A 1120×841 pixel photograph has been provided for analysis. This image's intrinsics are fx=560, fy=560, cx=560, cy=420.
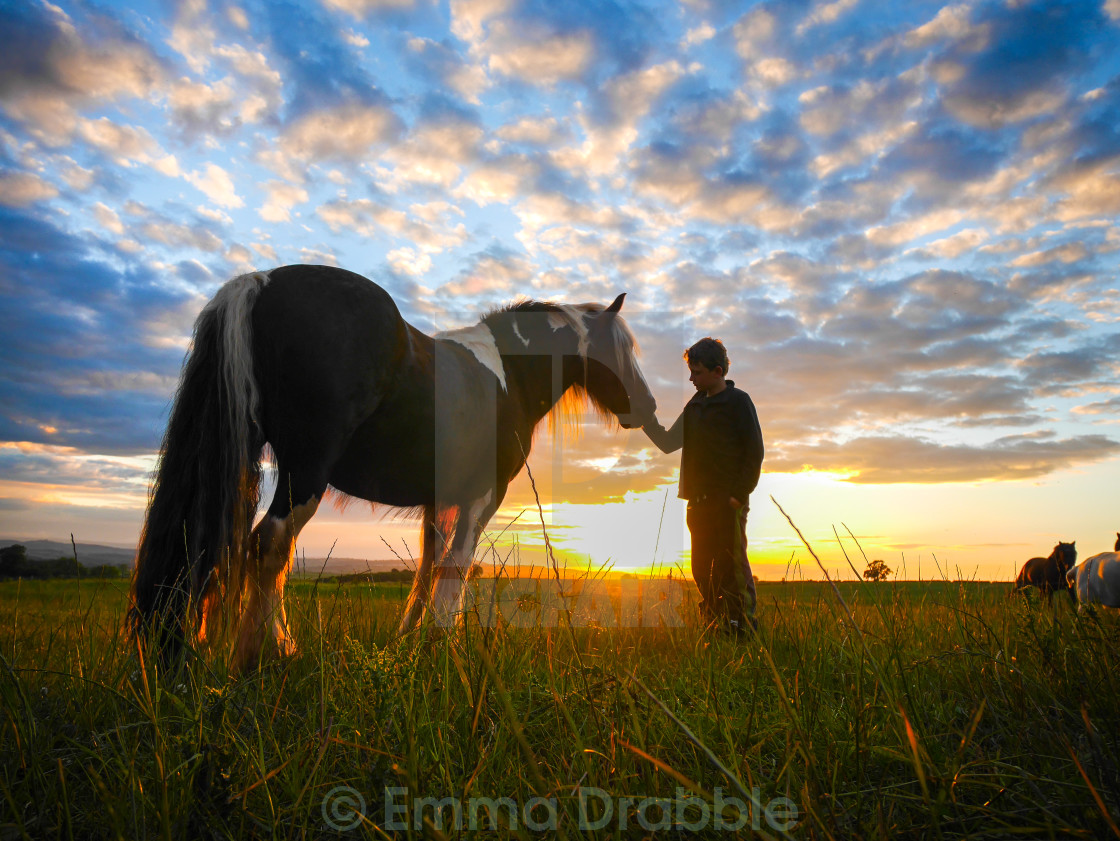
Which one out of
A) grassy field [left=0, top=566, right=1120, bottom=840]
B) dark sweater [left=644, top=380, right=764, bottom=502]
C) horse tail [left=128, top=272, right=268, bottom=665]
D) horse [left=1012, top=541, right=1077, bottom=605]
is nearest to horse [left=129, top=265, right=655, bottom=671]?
horse tail [left=128, top=272, right=268, bottom=665]

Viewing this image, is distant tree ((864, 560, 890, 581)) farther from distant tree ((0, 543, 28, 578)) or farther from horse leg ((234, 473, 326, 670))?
distant tree ((0, 543, 28, 578))

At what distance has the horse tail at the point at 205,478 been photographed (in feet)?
8.76

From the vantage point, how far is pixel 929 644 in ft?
9.23

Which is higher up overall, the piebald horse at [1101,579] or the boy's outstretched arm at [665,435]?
the boy's outstretched arm at [665,435]

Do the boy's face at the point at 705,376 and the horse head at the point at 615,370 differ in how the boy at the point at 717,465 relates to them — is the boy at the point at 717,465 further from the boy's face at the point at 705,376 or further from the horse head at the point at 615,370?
the horse head at the point at 615,370

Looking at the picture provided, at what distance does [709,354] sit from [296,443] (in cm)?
339

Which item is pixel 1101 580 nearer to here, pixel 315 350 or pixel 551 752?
pixel 551 752

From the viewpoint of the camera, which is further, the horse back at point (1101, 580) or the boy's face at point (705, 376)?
the horse back at point (1101, 580)

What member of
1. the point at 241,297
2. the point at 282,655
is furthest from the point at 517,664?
the point at 241,297

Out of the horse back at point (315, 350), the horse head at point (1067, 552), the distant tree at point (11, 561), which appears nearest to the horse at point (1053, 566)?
the horse head at point (1067, 552)

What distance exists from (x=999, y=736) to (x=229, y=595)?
3127 mm

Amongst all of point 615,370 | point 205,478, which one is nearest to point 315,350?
point 205,478

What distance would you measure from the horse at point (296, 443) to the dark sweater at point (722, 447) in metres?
1.55

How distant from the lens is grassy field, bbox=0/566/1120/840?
1.16 m
